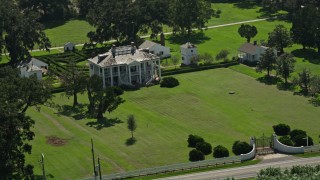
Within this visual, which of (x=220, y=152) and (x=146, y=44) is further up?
(x=146, y=44)

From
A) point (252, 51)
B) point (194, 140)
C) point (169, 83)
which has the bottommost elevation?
point (194, 140)

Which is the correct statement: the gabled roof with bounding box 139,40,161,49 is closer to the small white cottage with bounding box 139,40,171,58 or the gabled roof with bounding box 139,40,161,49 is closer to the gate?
the small white cottage with bounding box 139,40,171,58

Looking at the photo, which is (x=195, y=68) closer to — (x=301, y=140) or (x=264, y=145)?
(x=264, y=145)


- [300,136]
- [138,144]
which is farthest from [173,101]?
[300,136]

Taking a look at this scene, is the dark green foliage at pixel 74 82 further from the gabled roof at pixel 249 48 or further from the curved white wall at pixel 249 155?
the gabled roof at pixel 249 48

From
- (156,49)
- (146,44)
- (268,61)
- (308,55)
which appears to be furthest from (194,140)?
(308,55)

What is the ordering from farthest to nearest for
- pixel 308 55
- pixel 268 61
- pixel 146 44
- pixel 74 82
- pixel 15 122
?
1. pixel 146 44
2. pixel 308 55
3. pixel 268 61
4. pixel 74 82
5. pixel 15 122

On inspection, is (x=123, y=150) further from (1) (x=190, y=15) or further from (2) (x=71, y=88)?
(1) (x=190, y=15)
